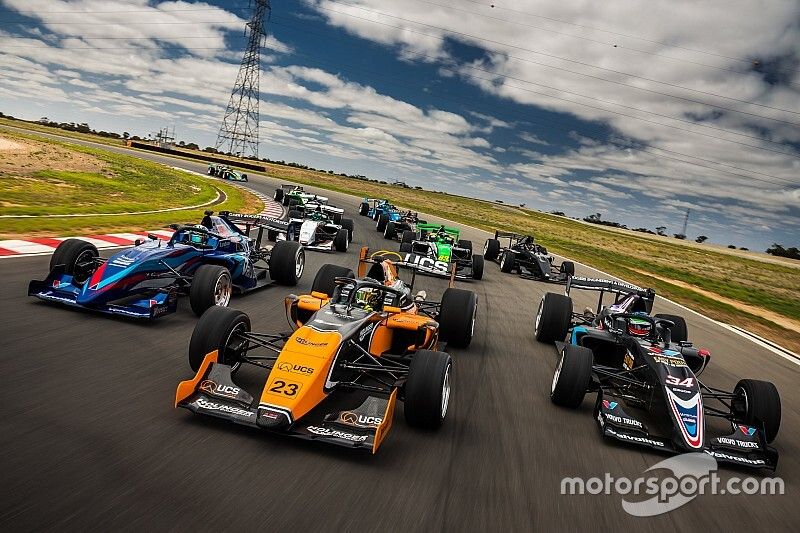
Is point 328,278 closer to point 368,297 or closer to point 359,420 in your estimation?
point 368,297

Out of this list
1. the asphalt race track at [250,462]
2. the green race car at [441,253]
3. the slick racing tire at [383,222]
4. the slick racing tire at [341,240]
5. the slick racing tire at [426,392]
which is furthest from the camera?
the slick racing tire at [383,222]

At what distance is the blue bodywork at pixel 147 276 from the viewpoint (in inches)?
305

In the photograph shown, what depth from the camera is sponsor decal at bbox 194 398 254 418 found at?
5.02 meters

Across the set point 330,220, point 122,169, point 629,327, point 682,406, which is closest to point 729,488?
point 682,406

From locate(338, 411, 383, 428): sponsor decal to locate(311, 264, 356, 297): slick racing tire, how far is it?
144 inches

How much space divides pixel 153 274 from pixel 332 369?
4332 millimetres

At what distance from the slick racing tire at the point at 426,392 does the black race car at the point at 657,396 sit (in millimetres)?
1953

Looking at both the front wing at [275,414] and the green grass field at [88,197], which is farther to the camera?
the green grass field at [88,197]

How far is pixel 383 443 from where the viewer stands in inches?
210

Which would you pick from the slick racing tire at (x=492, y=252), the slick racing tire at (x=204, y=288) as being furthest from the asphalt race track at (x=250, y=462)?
the slick racing tire at (x=492, y=252)

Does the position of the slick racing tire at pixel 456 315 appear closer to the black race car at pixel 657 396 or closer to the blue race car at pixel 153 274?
the black race car at pixel 657 396

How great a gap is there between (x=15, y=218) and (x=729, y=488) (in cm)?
1645

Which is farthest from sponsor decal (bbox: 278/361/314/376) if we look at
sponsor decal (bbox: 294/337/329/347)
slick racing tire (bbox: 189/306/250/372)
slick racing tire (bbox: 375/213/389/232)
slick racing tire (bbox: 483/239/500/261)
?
slick racing tire (bbox: 375/213/389/232)

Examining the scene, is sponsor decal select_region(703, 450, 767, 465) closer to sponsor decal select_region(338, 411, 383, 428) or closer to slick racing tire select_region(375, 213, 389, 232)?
sponsor decal select_region(338, 411, 383, 428)
